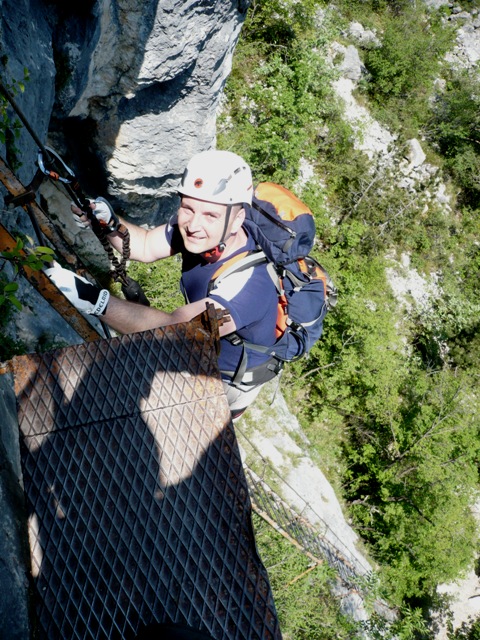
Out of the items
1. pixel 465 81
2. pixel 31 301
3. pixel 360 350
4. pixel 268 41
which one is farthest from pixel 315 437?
pixel 465 81

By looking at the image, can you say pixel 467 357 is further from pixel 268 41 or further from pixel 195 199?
pixel 195 199

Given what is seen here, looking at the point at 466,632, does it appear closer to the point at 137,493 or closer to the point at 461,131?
the point at 461,131

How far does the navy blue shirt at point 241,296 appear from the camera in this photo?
10.1 feet

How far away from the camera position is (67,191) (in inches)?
149

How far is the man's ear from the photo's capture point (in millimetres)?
3408

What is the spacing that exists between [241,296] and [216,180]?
2.75 feet

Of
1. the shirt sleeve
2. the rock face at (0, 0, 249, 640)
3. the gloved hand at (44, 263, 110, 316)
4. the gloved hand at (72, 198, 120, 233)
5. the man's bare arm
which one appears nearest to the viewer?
the rock face at (0, 0, 249, 640)

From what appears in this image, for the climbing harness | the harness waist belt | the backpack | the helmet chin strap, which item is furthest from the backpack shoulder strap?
the climbing harness

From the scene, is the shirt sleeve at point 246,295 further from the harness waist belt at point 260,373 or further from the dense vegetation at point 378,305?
the dense vegetation at point 378,305

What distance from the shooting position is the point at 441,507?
43.3 feet

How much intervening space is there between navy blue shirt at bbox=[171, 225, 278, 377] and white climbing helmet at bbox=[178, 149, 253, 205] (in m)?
0.43

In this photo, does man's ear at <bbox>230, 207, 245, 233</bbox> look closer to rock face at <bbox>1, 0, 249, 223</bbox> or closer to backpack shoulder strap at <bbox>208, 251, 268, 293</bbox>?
backpack shoulder strap at <bbox>208, 251, 268, 293</bbox>

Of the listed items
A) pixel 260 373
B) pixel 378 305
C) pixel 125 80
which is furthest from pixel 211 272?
pixel 378 305

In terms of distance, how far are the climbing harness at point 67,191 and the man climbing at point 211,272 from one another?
0.07 m
